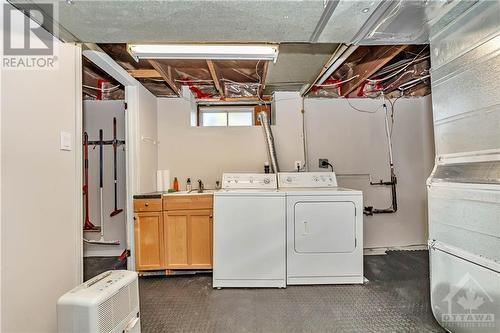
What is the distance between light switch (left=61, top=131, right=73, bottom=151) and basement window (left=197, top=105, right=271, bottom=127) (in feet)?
7.28

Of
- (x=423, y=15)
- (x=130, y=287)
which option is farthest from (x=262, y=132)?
(x=130, y=287)

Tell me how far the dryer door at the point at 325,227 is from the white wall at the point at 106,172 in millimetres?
2341

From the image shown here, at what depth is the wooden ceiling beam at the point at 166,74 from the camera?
2.44m

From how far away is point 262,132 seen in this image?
354 cm

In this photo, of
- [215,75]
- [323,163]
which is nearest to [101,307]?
[215,75]

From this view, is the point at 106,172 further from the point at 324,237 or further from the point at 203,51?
the point at 324,237

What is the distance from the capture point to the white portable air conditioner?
128 centimetres

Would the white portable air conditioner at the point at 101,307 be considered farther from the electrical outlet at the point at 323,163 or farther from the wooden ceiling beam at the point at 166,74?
the electrical outlet at the point at 323,163

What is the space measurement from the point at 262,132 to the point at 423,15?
7.31 feet

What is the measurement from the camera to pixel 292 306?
2209mm

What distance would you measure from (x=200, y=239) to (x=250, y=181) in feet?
2.88

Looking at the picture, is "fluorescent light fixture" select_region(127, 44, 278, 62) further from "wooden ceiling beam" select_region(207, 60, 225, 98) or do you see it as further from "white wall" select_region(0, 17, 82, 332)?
"white wall" select_region(0, 17, 82, 332)

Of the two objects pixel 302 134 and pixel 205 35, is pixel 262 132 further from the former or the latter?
pixel 205 35

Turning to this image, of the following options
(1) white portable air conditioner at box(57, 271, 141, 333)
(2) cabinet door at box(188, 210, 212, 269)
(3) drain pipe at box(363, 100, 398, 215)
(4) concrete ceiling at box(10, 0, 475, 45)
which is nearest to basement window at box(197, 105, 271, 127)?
(2) cabinet door at box(188, 210, 212, 269)
